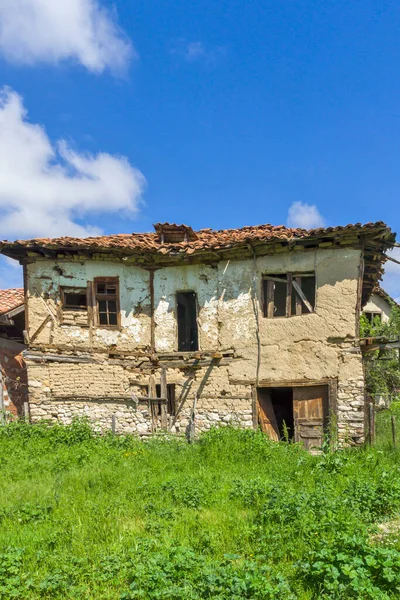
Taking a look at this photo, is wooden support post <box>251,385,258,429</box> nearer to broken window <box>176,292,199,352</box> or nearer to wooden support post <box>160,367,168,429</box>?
wooden support post <box>160,367,168,429</box>

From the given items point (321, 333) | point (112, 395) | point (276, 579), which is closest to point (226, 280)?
point (321, 333)

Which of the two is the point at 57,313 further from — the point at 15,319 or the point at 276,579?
the point at 276,579

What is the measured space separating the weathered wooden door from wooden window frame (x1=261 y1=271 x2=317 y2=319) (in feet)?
6.85

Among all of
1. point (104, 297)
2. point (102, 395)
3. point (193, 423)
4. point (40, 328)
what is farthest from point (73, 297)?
point (193, 423)

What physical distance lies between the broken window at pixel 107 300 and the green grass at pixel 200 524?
4411 mm

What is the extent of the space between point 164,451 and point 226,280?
5.05m

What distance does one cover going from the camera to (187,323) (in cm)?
1473

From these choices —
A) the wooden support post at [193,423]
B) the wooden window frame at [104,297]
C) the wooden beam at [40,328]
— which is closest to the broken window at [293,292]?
the wooden support post at [193,423]

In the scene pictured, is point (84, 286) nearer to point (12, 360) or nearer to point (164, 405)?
point (12, 360)

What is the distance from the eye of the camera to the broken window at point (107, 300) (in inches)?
510

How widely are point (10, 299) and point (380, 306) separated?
2205 cm

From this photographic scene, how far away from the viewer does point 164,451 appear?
32.2 feet

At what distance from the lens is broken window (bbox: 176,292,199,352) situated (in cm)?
1393

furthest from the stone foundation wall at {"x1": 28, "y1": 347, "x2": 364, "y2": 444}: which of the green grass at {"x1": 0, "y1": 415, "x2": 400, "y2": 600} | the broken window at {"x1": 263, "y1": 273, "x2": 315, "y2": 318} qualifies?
the green grass at {"x1": 0, "y1": 415, "x2": 400, "y2": 600}
